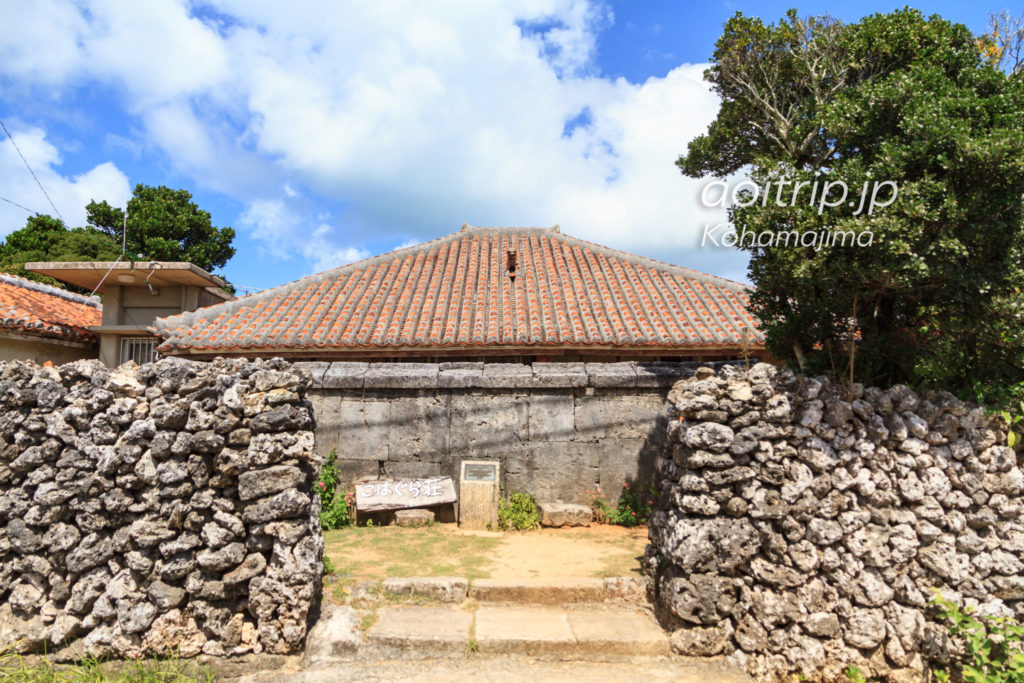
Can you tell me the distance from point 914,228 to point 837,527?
2.43 m

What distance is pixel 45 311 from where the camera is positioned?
45.8 feet

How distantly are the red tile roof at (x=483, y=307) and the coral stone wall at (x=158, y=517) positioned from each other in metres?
4.88

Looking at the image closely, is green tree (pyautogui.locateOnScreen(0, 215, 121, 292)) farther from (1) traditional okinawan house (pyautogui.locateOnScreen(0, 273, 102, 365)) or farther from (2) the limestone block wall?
(2) the limestone block wall

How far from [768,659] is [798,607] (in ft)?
1.58

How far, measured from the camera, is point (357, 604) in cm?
534

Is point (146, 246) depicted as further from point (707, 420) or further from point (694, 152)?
point (707, 420)

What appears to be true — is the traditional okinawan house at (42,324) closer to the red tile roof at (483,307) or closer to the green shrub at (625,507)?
the red tile roof at (483,307)

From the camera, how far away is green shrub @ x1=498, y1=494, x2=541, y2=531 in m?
7.50

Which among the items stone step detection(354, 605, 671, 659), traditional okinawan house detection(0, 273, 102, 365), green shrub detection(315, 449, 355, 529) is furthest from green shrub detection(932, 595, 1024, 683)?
traditional okinawan house detection(0, 273, 102, 365)

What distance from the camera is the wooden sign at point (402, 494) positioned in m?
7.50

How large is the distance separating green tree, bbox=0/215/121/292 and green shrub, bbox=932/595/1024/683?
2657 cm

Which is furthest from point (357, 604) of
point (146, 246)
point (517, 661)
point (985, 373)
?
point (146, 246)

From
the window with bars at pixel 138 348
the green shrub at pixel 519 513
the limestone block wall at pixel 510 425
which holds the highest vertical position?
the window with bars at pixel 138 348

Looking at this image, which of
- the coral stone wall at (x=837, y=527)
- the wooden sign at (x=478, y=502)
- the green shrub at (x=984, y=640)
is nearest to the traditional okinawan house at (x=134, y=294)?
the wooden sign at (x=478, y=502)
